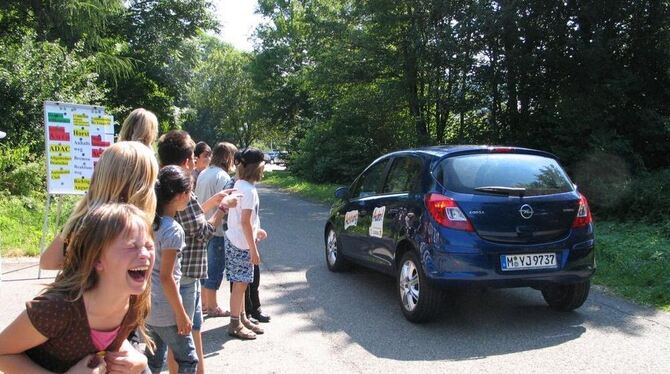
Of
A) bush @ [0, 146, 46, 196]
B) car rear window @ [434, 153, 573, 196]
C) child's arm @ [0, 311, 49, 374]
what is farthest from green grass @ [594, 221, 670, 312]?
bush @ [0, 146, 46, 196]

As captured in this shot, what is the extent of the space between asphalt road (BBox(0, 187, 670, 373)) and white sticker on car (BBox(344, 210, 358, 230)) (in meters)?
0.73

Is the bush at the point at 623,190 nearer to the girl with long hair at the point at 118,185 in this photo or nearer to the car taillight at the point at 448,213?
the car taillight at the point at 448,213

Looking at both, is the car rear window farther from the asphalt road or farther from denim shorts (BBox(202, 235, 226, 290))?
denim shorts (BBox(202, 235, 226, 290))

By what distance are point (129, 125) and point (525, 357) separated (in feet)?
11.6

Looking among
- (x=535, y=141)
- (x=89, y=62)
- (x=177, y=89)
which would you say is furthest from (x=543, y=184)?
(x=177, y=89)

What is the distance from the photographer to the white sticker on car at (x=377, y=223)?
20.9ft

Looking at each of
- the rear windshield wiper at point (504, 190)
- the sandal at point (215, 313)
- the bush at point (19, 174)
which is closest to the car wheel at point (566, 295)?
the rear windshield wiper at point (504, 190)

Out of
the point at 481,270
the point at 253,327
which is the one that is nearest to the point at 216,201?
the point at 253,327

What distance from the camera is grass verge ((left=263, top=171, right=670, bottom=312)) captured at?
6633 millimetres

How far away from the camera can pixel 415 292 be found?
559 cm

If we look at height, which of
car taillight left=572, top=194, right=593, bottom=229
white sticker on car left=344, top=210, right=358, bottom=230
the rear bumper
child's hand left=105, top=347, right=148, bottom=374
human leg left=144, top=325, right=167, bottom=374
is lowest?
human leg left=144, top=325, right=167, bottom=374

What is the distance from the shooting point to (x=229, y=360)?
4.67 m

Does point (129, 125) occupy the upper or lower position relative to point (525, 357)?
upper

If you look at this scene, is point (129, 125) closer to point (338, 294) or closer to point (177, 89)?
point (338, 294)
